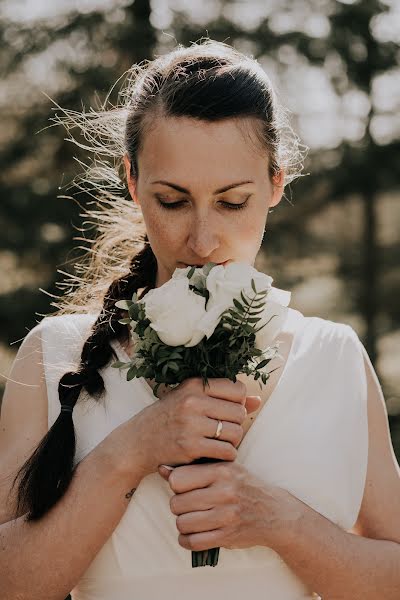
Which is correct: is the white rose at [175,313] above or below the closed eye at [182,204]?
below

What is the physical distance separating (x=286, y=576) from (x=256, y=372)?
0.71 meters

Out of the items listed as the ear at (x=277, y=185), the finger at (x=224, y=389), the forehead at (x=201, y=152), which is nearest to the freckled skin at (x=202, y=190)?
the forehead at (x=201, y=152)

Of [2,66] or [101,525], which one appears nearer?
[101,525]

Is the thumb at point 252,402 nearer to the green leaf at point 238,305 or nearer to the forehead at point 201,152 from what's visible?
the green leaf at point 238,305

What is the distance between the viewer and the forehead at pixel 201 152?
2.48 metres

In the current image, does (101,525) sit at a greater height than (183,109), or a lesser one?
lesser

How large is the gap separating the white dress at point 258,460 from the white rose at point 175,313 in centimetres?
59

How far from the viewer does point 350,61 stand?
9.39m

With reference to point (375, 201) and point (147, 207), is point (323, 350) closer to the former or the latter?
point (147, 207)

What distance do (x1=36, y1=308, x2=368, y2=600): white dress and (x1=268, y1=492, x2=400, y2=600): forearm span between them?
0.10 meters

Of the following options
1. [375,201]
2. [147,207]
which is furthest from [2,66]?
[147,207]

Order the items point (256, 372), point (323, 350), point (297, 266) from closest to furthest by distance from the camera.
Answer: point (256, 372)
point (323, 350)
point (297, 266)

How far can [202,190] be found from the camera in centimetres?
249

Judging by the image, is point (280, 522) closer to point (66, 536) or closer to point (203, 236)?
point (66, 536)
